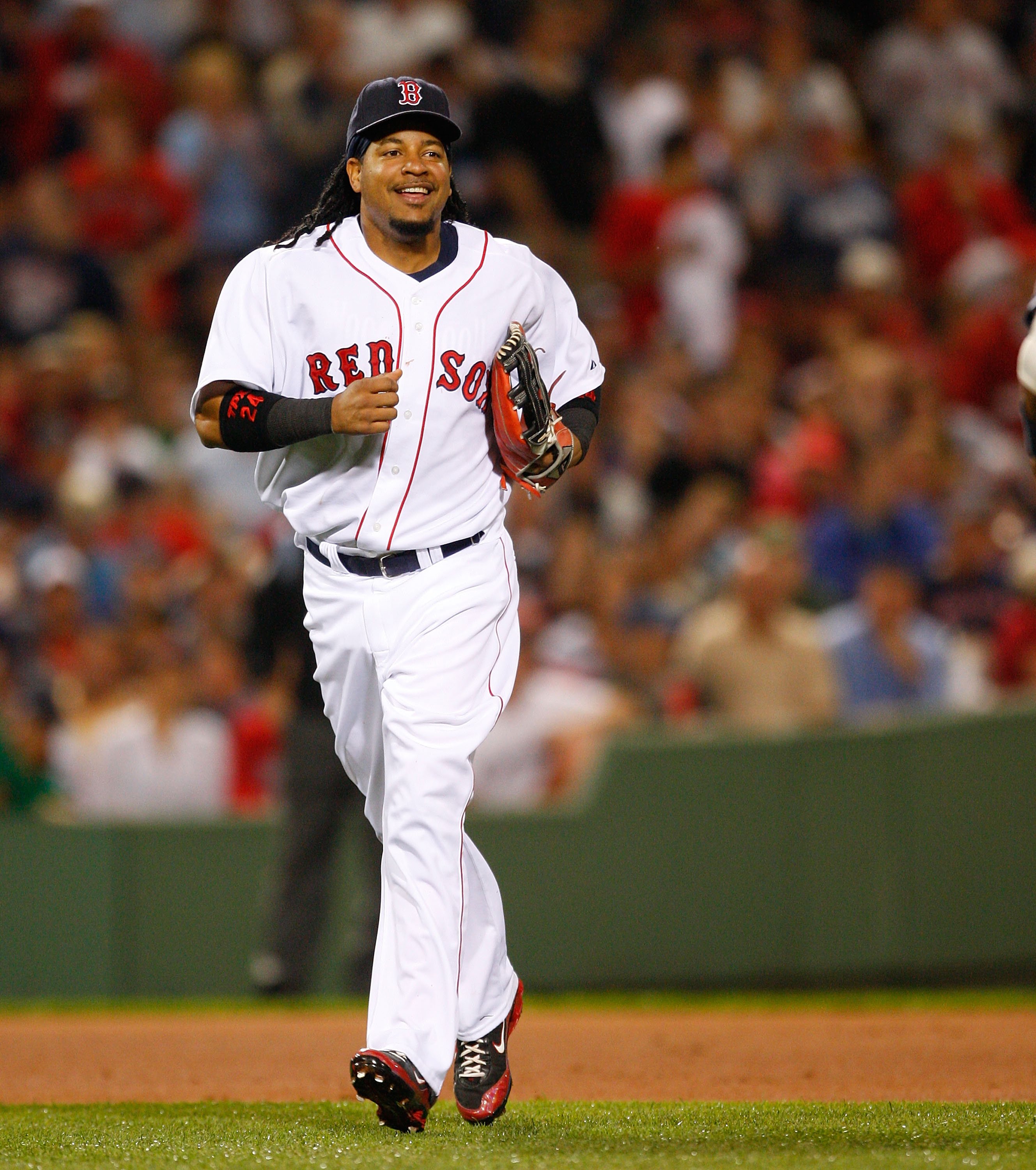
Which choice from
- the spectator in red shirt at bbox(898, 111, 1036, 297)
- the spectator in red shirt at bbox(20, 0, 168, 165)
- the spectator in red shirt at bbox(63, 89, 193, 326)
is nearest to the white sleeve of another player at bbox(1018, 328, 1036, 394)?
the spectator in red shirt at bbox(63, 89, 193, 326)

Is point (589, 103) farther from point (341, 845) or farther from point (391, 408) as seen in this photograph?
point (391, 408)

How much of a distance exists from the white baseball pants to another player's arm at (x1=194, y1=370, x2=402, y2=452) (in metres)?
0.35

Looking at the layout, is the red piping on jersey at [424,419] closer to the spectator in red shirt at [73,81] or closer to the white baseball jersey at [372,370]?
the white baseball jersey at [372,370]

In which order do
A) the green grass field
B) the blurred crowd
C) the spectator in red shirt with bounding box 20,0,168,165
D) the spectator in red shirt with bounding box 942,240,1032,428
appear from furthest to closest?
the spectator in red shirt with bounding box 20,0,168,165
the spectator in red shirt with bounding box 942,240,1032,428
the blurred crowd
the green grass field

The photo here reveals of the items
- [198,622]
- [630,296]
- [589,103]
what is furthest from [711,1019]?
[589,103]

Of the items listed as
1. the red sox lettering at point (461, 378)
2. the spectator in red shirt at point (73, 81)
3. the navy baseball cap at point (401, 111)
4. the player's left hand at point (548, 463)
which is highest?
the spectator in red shirt at point (73, 81)

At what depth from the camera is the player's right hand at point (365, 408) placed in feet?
13.2

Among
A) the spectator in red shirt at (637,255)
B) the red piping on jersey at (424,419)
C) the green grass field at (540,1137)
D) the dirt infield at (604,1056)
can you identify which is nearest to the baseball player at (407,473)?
the red piping on jersey at (424,419)

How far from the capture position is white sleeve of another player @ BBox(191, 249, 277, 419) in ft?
13.7

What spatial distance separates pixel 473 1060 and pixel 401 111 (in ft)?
6.51

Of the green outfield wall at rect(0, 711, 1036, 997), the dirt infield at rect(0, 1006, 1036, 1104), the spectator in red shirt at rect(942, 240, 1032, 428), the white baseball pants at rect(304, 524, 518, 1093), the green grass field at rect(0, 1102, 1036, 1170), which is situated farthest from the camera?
the spectator in red shirt at rect(942, 240, 1032, 428)

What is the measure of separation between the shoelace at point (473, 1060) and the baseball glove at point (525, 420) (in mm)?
1170

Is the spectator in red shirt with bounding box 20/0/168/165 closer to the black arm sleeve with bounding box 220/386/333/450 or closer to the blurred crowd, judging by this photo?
the blurred crowd

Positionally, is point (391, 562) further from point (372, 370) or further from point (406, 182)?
point (406, 182)
